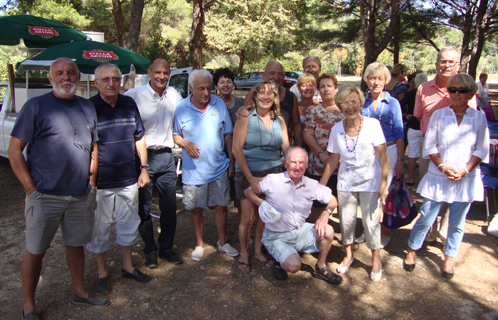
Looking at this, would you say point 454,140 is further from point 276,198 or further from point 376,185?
point 276,198

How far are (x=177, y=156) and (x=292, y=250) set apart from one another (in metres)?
3.01

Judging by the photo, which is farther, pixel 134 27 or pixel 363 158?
pixel 134 27

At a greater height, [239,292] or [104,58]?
[104,58]

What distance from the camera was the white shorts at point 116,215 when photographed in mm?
3375

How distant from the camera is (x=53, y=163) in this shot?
282 cm

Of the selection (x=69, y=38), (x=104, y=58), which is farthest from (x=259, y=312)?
(x=69, y=38)

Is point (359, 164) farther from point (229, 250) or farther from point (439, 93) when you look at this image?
point (229, 250)

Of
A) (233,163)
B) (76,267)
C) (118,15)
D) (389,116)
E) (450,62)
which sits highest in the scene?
(118,15)

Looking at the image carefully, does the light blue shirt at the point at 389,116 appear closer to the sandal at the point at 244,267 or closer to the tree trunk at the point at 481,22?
the sandal at the point at 244,267

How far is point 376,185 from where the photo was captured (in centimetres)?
345

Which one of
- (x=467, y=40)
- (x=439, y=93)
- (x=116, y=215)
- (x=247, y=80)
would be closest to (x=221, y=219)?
(x=116, y=215)

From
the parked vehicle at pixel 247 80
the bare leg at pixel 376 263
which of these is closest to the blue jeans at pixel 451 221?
the bare leg at pixel 376 263

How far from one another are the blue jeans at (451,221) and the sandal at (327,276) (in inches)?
35.0

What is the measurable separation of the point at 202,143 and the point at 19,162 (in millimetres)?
1608
